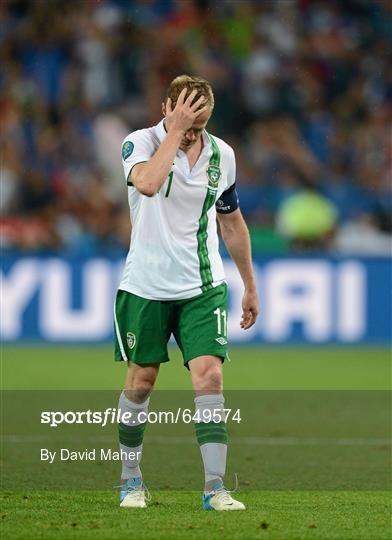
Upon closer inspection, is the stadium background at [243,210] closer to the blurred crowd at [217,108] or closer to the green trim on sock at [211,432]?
the blurred crowd at [217,108]

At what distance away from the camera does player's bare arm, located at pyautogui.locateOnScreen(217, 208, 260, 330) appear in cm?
727

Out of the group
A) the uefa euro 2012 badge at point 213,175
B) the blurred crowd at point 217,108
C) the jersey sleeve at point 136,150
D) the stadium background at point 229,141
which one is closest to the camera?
the jersey sleeve at point 136,150

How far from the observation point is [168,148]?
6.49m

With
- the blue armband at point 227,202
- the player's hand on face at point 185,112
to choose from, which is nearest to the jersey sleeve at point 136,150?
the player's hand on face at point 185,112

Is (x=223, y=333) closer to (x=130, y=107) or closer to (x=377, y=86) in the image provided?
(x=130, y=107)

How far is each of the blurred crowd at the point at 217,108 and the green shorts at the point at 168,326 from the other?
10.3 metres

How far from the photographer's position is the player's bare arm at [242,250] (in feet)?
23.9

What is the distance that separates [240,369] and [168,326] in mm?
7949

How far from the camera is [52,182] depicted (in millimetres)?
18703

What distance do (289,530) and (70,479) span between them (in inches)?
88.8
